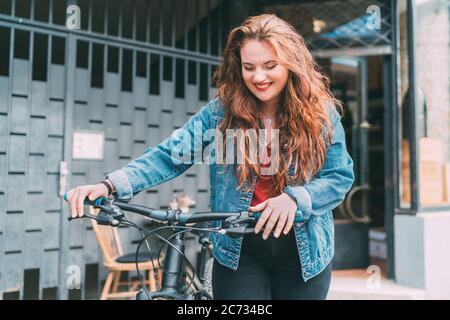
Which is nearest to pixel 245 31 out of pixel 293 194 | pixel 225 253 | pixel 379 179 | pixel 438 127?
pixel 293 194

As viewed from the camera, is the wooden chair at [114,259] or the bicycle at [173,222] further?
the wooden chair at [114,259]

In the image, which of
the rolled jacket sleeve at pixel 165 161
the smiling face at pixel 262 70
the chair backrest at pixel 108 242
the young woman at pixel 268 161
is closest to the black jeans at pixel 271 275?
the young woman at pixel 268 161

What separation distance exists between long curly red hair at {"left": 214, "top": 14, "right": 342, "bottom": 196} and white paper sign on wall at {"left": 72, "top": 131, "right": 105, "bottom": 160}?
2999 millimetres

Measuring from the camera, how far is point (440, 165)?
472 centimetres

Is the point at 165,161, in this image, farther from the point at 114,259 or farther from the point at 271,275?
the point at 114,259

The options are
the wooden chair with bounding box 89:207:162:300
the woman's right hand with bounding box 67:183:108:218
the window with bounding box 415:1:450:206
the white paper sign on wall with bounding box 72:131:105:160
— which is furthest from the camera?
the window with bounding box 415:1:450:206

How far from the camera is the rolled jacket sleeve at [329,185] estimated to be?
4.00 ft

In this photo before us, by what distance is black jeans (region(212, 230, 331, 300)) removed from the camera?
1418 mm

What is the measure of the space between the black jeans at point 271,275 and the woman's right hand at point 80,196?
20.9 inches

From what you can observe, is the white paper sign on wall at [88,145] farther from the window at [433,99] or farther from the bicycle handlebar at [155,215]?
the window at [433,99]

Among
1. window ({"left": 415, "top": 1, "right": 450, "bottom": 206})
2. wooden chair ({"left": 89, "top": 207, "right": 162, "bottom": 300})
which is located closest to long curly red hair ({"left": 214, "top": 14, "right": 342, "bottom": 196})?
wooden chair ({"left": 89, "top": 207, "right": 162, "bottom": 300})

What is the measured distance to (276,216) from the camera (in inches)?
45.4

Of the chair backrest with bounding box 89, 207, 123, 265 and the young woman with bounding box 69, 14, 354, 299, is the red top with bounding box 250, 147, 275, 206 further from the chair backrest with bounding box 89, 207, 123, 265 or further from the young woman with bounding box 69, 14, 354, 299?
the chair backrest with bounding box 89, 207, 123, 265

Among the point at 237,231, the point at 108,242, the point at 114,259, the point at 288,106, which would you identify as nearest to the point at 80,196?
the point at 237,231
